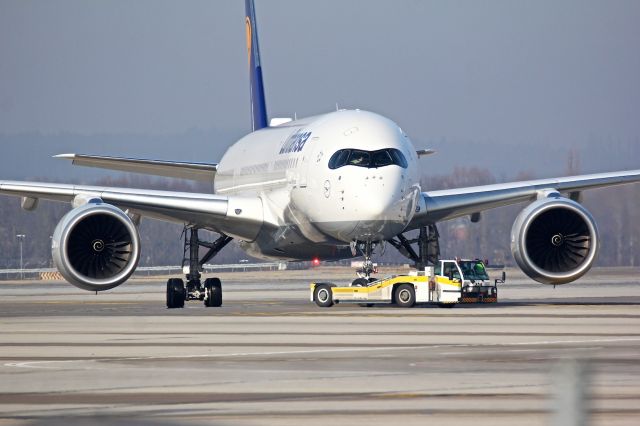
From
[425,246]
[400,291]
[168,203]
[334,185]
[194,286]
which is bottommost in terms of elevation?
[400,291]

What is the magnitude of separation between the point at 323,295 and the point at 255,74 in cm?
1567

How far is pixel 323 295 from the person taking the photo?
2762 centimetres

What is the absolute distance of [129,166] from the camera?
32.8 meters

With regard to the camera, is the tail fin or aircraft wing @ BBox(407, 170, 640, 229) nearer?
aircraft wing @ BBox(407, 170, 640, 229)

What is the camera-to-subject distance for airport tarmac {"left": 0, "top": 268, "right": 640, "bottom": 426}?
30.0 feet

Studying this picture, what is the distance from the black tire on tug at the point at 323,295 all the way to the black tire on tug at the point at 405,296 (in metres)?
1.48

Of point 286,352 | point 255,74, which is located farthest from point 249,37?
point 286,352

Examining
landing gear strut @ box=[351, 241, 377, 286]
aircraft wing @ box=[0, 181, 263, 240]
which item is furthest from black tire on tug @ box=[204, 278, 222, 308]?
landing gear strut @ box=[351, 241, 377, 286]

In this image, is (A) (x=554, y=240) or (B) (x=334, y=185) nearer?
(B) (x=334, y=185)

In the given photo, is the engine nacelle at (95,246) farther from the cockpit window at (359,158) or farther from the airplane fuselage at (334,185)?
the cockpit window at (359,158)

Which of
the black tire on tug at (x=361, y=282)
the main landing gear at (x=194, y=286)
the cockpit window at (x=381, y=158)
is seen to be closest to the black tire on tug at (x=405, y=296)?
the black tire on tug at (x=361, y=282)

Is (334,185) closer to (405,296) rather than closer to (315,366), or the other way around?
(405,296)

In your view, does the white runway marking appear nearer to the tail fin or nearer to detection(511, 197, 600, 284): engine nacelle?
detection(511, 197, 600, 284): engine nacelle

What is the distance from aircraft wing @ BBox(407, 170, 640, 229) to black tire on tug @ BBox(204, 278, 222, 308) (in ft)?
15.9
